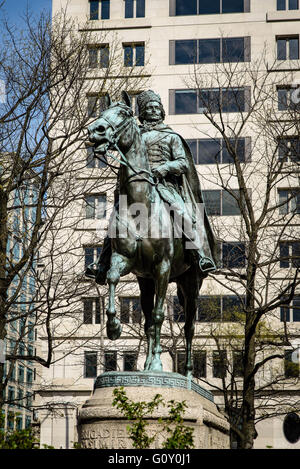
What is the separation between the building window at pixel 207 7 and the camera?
48.8m

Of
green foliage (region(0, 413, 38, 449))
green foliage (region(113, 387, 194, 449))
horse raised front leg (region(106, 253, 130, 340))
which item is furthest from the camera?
horse raised front leg (region(106, 253, 130, 340))

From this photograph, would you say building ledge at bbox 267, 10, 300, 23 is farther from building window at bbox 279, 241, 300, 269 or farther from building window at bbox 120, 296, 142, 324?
building window at bbox 120, 296, 142, 324

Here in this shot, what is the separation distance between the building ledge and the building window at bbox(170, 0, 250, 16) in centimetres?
162

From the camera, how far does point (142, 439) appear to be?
8469 mm

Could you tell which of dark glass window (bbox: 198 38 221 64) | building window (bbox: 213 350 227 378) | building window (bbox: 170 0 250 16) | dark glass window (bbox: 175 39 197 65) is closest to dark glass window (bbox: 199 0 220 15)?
building window (bbox: 170 0 250 16)

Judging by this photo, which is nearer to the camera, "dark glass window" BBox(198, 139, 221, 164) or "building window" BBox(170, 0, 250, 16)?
"dark glass window" BBox(198, 139, 221, 164)

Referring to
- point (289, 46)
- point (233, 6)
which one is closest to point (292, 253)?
point (289, 46)

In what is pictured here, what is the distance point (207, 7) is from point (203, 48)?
3.29 meters

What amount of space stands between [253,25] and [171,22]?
519 centimetres

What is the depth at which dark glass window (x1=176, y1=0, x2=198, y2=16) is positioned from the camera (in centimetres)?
4941

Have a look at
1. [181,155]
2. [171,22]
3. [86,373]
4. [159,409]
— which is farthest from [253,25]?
[159,409]

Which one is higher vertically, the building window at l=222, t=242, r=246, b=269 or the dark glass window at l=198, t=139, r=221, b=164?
the dark glass window at l=198, t=139, r=221, b=164

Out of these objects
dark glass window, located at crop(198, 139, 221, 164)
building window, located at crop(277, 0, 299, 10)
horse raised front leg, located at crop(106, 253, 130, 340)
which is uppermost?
building window, located at crop(277, 0, 299, 10)
